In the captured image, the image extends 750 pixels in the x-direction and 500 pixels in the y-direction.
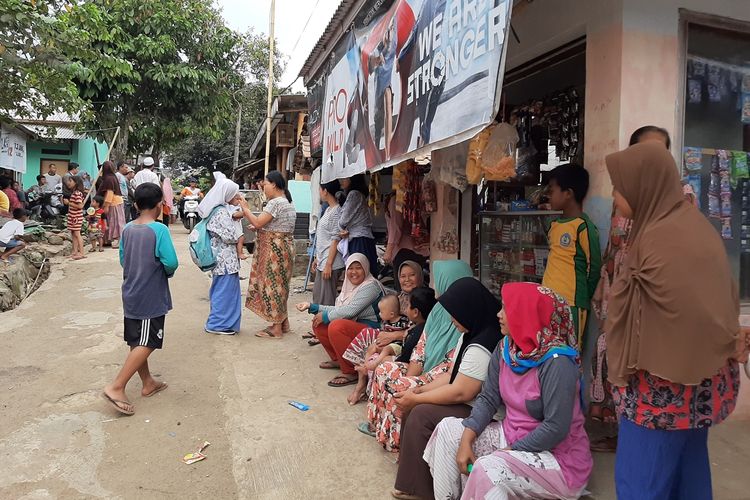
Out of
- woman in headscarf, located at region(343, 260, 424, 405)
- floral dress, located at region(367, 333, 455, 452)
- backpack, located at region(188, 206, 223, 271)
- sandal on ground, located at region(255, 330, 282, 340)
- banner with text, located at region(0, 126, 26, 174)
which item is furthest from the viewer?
banner with text, located at region(0, 126, 26, 174)

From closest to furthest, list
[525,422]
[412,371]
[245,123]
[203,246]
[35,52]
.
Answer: [525,422] → [412,371] → [203,246] → [35,52] → [245,123]

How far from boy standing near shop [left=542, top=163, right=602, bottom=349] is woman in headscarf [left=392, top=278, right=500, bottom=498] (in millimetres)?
604

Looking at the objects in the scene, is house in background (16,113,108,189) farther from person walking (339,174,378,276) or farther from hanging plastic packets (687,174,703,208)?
hanging plastic packets (687,174,703,208)

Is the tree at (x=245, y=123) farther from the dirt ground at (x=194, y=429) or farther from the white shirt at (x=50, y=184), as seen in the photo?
the dirt ground at (x=194, y=429)

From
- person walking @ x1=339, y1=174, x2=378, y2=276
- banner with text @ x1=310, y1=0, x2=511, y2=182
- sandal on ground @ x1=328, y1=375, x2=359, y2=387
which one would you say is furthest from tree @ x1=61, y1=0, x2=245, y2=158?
sandal on ground @ x1=328, y1=375, x2=359, y2=387

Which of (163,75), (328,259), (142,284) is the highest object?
(163,75)

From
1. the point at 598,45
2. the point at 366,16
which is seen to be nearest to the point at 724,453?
the point at 598,45

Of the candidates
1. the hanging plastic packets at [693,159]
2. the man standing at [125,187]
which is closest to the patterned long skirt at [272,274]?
the hanging plastic packets at [693,159]

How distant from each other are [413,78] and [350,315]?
1.86 m

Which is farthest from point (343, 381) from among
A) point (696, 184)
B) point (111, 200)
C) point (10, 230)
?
point (111, 200)

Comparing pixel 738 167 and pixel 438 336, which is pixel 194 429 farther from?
pixel 738 167

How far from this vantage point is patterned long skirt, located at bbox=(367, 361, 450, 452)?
10.0 ft

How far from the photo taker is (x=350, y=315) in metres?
4.35

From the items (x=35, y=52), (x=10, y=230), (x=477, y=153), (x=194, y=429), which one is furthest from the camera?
(x=10, y=230)
